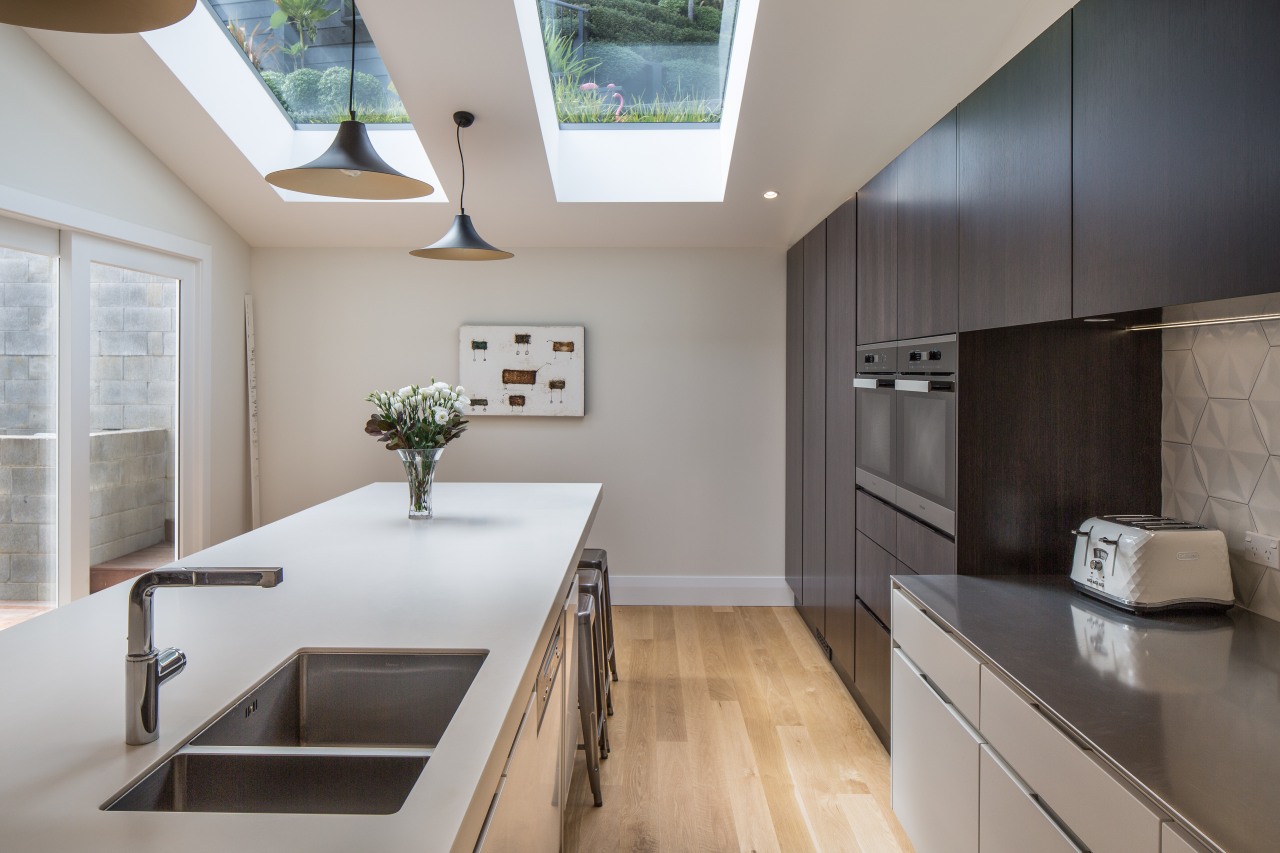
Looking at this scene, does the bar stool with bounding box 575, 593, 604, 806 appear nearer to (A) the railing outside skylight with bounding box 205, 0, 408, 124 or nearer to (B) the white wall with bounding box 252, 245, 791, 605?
(B) the white wall with bounding box 252, 245, 791, 605

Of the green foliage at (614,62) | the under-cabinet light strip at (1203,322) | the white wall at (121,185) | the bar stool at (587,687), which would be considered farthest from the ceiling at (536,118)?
the bar stool at (587,687)

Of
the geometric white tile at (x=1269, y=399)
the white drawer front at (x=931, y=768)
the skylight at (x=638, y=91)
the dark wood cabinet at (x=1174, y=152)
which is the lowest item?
the white drawer front at (x=931, y=768)

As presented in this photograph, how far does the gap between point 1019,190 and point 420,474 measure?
1.95 m

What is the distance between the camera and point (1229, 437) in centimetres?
186

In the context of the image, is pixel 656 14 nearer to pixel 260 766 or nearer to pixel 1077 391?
pixel 1077 391

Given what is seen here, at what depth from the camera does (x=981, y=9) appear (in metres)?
2.50

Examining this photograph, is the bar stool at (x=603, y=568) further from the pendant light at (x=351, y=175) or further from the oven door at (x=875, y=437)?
the pendant light at (x=351, y=175)

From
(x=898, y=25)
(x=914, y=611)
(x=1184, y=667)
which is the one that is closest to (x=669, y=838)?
(x=914, y=611)

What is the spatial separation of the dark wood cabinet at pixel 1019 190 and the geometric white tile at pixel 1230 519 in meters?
0.66

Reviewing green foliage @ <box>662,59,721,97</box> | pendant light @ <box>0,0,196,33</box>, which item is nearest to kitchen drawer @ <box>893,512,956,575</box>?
pendant light @ <box>0,0,196,33</box>

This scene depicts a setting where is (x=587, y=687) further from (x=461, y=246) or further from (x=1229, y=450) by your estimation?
(x=1229, y=450)

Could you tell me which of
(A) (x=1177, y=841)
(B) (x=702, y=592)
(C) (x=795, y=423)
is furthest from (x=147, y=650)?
(B) (x=702, y=592)

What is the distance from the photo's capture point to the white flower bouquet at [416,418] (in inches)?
102

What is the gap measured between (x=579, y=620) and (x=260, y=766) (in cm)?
142
